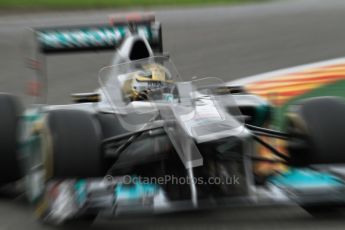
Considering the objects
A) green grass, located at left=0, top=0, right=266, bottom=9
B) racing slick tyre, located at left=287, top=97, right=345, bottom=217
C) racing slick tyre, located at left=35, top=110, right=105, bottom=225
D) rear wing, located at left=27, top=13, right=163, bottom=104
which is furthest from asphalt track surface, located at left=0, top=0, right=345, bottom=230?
green grass, located at left=0, top=0, right=266, bottom=9

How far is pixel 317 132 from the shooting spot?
174 inches

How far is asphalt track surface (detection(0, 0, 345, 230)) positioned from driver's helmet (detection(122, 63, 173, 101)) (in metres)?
1.12

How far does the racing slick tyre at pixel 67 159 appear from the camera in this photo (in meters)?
4.08

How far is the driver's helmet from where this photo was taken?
5.29 meters

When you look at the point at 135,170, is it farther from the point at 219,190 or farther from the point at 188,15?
the point at 188,15

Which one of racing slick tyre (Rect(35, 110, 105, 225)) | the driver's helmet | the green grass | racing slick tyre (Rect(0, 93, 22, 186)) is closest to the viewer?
racing slick tyre (Rect(35, 110, 105, 225))

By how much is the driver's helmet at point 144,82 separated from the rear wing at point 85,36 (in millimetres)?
576

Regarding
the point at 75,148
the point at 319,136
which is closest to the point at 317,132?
the point at 319,136

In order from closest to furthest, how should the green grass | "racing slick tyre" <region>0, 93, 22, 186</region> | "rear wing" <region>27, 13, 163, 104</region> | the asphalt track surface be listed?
the asphalt track surface < "racing slick tyre" <region>0, 93, 22, 186</region> < "rear wing" <region>27, 13, 163, 104</region> < the green grass

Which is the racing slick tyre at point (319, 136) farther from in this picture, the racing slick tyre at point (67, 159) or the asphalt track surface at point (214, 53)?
the racing slick tyre at point (67, 159)

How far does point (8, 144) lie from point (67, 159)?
1.10 meters

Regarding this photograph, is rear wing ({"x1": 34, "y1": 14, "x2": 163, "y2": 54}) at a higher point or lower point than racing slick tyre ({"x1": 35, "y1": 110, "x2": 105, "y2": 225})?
higher

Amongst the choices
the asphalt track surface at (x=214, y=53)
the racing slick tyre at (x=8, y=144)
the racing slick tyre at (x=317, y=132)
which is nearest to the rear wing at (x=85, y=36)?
the racing slick tyre at (x=8, y=144)

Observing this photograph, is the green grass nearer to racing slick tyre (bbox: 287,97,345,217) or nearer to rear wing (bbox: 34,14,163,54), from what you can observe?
rear wing (bbox: 34,14,163,54)
